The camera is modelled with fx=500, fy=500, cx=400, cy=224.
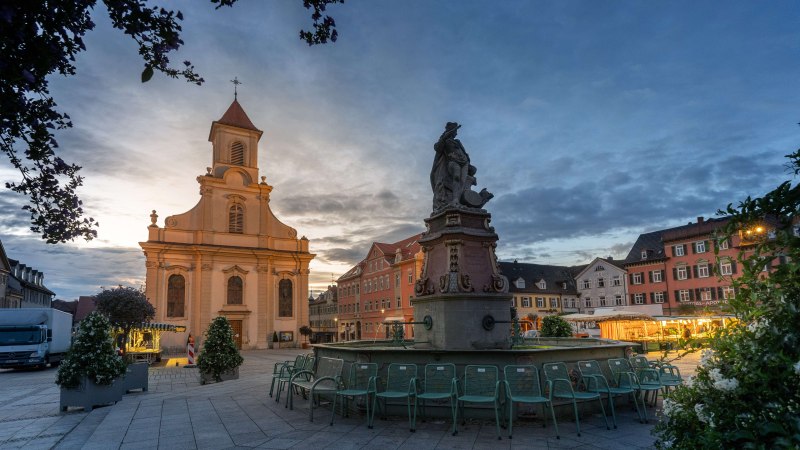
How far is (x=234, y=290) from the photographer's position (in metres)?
41.1

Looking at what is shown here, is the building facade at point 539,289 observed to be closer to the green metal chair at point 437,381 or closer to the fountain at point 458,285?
the fountain at point 458,285

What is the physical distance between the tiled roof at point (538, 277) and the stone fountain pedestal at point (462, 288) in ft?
163

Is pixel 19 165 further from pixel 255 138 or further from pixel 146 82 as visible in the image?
pixel 255 138

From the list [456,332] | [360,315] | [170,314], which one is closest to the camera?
[456,332]

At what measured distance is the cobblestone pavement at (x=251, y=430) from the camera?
668cm

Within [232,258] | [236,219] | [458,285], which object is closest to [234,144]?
[236,219]

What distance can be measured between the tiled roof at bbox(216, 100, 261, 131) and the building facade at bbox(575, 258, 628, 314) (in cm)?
4053

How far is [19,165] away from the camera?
179 inches

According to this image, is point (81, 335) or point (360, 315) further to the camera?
point (360, 315)

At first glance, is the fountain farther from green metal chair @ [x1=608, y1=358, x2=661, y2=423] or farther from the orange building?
the orange building

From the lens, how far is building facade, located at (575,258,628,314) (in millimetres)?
56562

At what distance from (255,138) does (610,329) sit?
3361 cm

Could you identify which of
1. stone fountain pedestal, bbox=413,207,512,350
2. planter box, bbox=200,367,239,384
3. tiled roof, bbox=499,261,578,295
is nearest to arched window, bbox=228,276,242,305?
planter box, bbox=200,367,239,384

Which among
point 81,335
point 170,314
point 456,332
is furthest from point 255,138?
point 456,332
